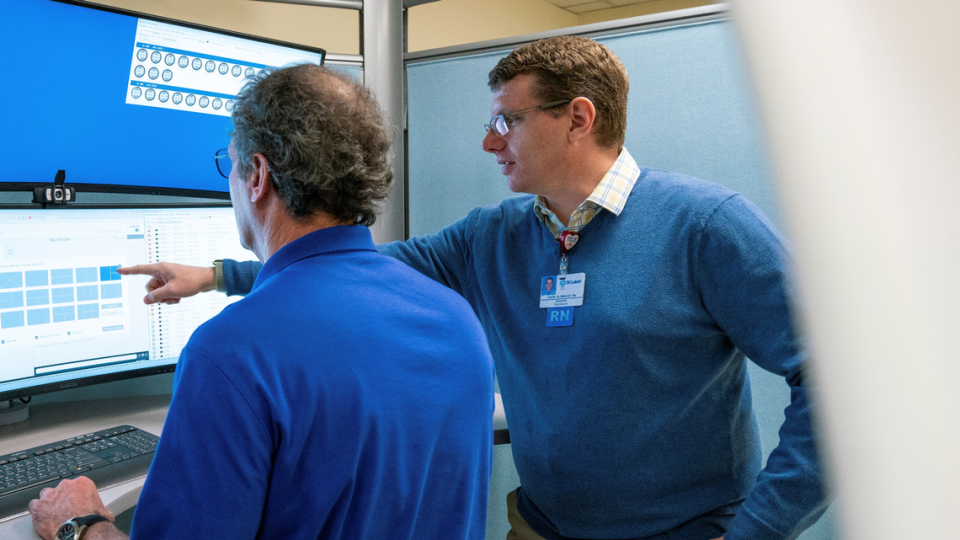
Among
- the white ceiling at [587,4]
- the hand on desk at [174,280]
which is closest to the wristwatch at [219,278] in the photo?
the hand on desk at [174,280]

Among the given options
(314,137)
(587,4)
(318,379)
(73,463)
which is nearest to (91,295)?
(73,463)

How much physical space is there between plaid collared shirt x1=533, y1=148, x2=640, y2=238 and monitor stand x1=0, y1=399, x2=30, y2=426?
1.09m

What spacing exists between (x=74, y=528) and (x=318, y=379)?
18.1 inches

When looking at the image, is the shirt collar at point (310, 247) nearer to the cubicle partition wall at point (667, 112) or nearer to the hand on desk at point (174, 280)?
the hand on desk at point (174, 280)

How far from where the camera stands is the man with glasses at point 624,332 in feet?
3.21

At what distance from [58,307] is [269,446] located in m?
0.87

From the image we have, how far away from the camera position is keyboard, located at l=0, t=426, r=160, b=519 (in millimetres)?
1011

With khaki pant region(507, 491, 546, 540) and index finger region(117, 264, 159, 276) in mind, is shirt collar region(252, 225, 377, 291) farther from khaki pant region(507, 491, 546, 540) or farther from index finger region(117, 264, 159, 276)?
khaki pant region(507, 491, 546, 540)

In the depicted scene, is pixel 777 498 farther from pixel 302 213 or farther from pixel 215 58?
pixel 215 58

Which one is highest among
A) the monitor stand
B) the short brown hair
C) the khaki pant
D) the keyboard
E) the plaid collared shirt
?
the short brown hair

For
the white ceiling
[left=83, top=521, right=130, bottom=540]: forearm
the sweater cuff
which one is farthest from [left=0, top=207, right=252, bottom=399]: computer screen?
the white ceiling

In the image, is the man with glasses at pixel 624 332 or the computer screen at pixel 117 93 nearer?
the man with glasses at pixel 624 332

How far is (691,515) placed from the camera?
1085mm

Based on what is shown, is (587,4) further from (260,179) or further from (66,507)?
(66,507)
